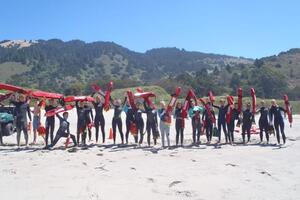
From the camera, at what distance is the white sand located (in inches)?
293

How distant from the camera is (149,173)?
8922 millimetres

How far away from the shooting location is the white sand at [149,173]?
7.45 m

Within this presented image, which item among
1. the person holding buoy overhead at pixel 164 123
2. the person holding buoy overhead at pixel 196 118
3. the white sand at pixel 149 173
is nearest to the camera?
the white sand at pixel 149 173

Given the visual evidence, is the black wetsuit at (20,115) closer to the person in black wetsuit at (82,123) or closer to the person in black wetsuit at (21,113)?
the person in black wetsuit at (21,113)

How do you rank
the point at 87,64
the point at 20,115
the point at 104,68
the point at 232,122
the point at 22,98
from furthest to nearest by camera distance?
1. the point at 87,64
2. the point at 104,68
3. the point at 232,122
4. the point at 22,98
5. the point at 20,115

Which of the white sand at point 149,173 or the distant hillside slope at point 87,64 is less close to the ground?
the distant hillside slope at point 87,64

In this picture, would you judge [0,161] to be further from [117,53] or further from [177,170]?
[117,53]

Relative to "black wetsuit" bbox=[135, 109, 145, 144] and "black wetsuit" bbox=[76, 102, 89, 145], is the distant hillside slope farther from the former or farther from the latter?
"black wetsuit" bbox=[135, 109, 145, 144]

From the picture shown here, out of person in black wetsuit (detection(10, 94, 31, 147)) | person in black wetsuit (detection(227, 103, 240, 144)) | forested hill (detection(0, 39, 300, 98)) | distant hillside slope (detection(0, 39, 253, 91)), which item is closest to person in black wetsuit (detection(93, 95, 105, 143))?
A: person in black wetsuit (detection(10, 94, 31, 147))

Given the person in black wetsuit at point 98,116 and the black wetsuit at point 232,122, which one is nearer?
the person in black wetsuit at point 98,116

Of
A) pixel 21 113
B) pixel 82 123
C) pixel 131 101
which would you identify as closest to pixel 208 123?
pixel 131 101

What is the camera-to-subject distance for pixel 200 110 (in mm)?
13734

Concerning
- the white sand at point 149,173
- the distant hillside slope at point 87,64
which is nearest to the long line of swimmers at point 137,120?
the white sand at point 149,173

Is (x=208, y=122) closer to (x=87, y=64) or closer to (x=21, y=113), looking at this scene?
(x=21, y=113)
